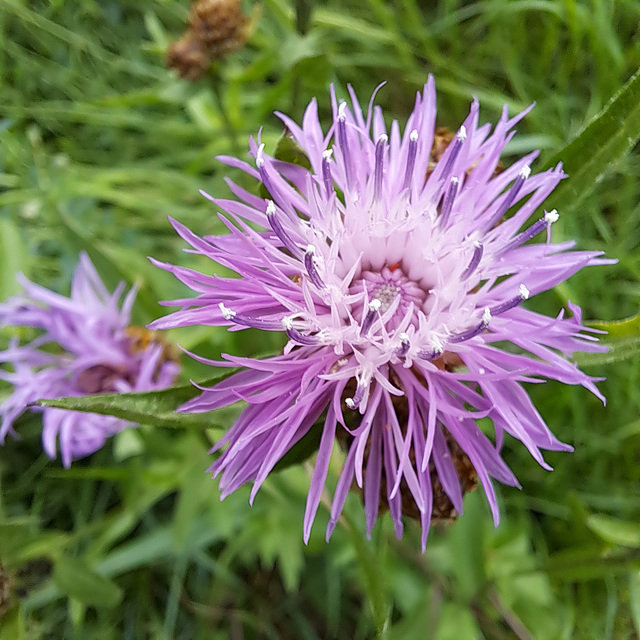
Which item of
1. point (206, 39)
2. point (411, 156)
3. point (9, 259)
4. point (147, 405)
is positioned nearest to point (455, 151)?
point (411, 156)

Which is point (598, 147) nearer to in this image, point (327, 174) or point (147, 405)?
point (327, 174)

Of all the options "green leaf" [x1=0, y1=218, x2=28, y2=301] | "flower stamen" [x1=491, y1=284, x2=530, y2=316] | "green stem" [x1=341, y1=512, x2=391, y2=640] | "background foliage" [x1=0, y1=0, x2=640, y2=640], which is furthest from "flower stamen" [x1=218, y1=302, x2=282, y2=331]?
"green leaf" [x1=0, y1=218, x2=28, y2=301]

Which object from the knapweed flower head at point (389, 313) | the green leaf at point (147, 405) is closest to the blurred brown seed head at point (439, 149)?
the knapweed flower head at point (389, 313)

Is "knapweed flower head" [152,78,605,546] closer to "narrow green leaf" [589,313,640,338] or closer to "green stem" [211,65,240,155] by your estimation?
"narrow green leaf" [589,313,640,338]

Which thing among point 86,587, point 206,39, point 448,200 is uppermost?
point 206,39

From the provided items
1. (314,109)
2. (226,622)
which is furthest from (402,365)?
(226,622)

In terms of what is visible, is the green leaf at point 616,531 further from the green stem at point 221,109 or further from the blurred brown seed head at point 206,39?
the blurred brown seed head at point 206,39
